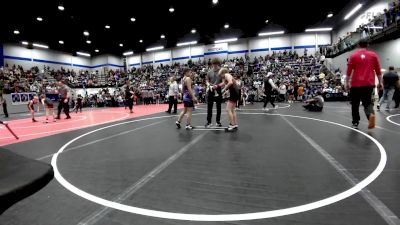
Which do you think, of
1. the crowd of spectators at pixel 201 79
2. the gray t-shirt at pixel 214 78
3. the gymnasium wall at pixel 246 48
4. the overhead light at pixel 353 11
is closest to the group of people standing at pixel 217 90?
the gray t-shirt at pixel 214 78

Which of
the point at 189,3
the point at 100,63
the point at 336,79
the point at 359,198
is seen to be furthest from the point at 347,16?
the point at 100,63

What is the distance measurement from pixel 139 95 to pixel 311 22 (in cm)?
1974

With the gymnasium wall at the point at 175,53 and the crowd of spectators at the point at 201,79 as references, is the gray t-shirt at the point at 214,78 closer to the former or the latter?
the crowd of spectators at the point at 201,79

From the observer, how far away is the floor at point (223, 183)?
214 cm

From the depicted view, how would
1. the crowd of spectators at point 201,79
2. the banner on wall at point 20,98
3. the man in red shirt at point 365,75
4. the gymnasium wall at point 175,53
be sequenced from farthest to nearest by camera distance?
the gymnasium wall at point 175,53 → the crowd of spectators at point 201,79 → the banner on wall at point 20,98 → the man in red shirt at point 365,75

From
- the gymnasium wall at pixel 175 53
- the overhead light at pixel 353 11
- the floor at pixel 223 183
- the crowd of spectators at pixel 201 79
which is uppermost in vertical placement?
the overhead light at pixel 353 11

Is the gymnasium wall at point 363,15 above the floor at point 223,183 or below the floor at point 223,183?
above

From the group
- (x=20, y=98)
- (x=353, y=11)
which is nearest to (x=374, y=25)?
(x=353, y=11)

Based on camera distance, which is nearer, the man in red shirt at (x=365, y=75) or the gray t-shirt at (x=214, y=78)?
the man in red shirt at (x=365, y=75)

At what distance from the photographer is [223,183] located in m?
2.90

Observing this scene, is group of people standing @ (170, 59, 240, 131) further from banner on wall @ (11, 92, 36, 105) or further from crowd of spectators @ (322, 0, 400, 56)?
banner on wall @ (11, 92, 36, 105)

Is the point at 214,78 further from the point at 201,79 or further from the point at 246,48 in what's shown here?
the point at 246,48

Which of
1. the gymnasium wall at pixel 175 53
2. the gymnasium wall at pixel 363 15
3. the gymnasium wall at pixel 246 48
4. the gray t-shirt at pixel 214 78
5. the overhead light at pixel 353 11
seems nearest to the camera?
the gray t-shirt at pixel 214 78

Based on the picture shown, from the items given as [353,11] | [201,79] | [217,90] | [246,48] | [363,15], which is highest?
[353,11]
